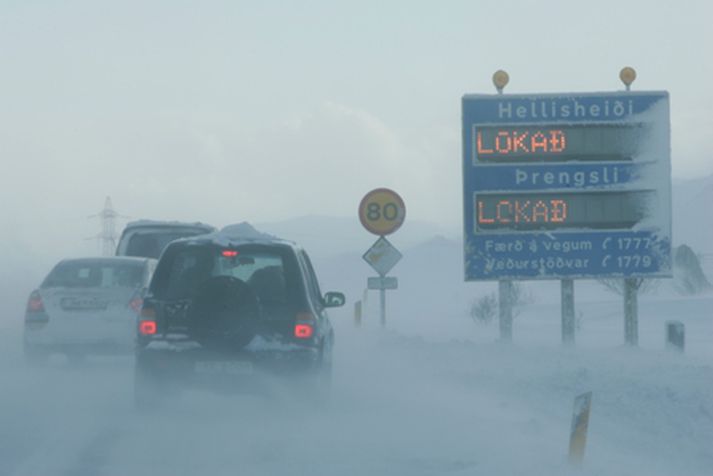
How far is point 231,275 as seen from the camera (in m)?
12.4

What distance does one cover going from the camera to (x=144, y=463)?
9844mm

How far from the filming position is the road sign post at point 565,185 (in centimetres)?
2108

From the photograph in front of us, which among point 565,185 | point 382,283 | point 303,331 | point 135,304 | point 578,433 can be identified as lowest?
point 578,433

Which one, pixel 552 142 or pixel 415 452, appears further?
pixel 552 142

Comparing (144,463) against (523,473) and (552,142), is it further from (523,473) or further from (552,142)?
(552,142)

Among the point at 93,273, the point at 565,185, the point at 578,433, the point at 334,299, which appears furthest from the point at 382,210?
the point at 578,433

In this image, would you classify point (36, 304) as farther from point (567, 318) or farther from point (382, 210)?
point (567, 318)

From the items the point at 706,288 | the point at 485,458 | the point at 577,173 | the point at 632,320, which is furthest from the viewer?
the point at 706,288

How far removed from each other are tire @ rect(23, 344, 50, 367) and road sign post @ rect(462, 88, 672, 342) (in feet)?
23.5

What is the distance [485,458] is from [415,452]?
716 millimetres

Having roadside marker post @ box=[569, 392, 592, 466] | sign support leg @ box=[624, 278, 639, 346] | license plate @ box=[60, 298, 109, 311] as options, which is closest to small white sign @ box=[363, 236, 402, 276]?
sign support leg @ box=[624, 278, 639, 346]

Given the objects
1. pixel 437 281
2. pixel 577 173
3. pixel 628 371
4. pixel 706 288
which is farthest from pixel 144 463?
pixel 437 281

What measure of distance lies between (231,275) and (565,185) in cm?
997

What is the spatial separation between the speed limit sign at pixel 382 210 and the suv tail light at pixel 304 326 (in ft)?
40.3
